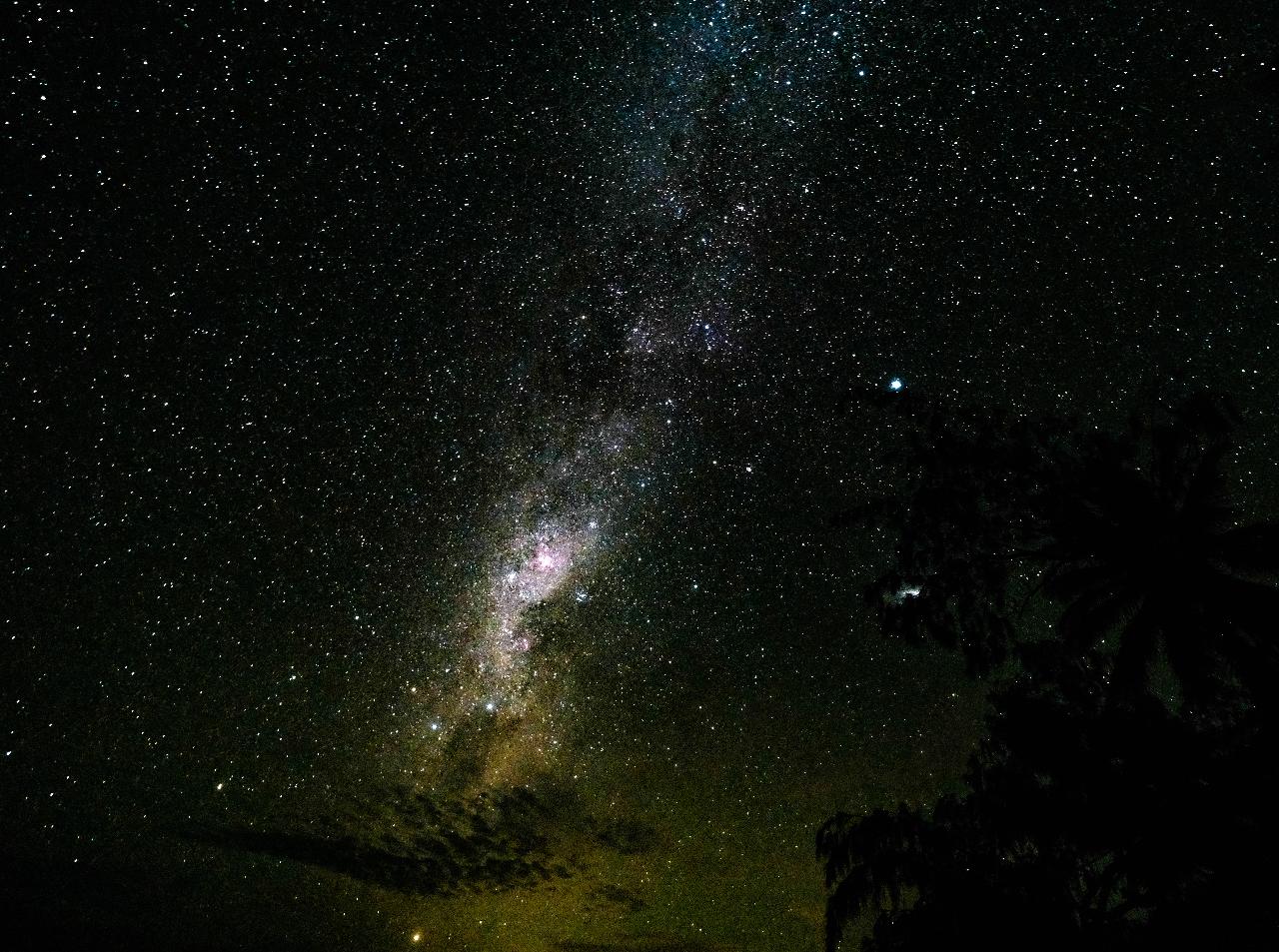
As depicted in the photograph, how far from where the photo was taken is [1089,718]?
6.66 m

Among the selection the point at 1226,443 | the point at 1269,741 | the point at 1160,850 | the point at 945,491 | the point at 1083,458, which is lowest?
the point at 1160,850

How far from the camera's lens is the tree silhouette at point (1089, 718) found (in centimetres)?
Result: 484

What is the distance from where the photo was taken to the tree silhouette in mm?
4840

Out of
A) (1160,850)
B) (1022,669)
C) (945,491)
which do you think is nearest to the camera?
(1160,850)

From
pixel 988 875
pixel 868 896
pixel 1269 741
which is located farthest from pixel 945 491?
pixel 868 896

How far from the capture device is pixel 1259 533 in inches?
403

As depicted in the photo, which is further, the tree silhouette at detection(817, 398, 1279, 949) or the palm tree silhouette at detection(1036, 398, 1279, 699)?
the palm tree silhouette at detection(1036, 398, 1279, 699)

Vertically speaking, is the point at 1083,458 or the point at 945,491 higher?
the point at 1083,458

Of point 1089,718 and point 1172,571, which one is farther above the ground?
point 1172,571

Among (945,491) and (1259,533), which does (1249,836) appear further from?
(1259,533)

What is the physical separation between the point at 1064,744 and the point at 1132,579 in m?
5.30

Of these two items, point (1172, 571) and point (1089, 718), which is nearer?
point (1089, 718)

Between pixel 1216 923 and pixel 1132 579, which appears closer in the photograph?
pixel 1216 923

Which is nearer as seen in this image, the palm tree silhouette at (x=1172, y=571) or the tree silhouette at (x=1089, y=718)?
the tree silhouette at (x=1089, y=718)
